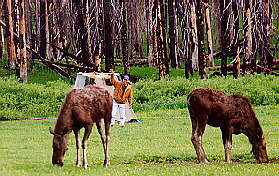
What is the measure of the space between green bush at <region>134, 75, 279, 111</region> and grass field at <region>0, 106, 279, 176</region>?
11.1ft

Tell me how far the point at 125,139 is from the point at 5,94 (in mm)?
11893

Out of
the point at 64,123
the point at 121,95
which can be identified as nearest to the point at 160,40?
the point at 121,95

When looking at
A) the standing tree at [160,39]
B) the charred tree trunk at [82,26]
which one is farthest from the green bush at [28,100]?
the standing tree at [160,39]

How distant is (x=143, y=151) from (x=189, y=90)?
14.8m

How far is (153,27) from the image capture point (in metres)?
36.7

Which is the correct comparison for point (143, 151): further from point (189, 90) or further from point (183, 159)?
point (189, 90)

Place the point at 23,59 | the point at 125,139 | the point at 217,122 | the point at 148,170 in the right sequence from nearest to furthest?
the point at 148,170 < the point at 217,122 < the point at 125,139 < the point at 23,59

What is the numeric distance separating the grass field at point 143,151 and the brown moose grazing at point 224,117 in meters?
0.42

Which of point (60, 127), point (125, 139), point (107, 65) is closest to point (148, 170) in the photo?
point (60, 127)

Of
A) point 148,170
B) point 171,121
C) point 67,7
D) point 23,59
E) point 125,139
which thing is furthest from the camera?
point 67,7

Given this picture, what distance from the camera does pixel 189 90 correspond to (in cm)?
3222

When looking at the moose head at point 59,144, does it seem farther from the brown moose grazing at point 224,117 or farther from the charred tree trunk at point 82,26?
the charred tree trunk at point 82,26

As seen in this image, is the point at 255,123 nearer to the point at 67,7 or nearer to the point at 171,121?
the point at 171,121

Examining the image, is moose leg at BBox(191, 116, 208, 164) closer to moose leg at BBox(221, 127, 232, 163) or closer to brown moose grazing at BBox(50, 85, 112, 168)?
moose leg at BBox(221, 127, 232, 163)
